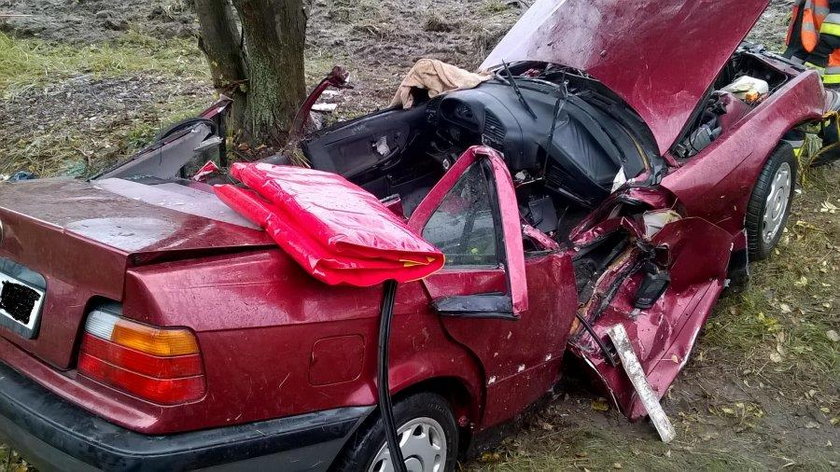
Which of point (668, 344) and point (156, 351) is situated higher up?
point (156, 351)

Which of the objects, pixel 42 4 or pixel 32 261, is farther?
pixel 42 4

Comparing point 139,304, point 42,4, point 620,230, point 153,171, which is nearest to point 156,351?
point 139,304

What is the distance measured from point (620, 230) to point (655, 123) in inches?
23.4

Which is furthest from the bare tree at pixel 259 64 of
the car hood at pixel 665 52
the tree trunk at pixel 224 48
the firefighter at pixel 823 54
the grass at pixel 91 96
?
the firefighter at pixel 823 54

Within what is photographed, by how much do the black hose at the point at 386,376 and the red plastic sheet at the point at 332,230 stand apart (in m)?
0.09

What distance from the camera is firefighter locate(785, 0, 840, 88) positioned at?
5.31 m

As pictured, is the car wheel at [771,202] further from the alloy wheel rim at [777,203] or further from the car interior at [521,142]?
the car interior at [521,142]

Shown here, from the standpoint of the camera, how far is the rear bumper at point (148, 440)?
173 cm

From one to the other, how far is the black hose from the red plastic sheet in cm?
9

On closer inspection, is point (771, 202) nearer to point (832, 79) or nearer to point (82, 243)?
point (832, 79)

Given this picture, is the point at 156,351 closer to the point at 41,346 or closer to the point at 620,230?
the point at 41,346

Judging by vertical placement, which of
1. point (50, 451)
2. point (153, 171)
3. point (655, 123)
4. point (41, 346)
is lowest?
point (50, 451)

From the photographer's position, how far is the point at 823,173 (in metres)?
5.40

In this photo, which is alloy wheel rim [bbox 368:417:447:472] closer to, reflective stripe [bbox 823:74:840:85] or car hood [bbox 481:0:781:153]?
car hood [bbox 481:0:781:153]
